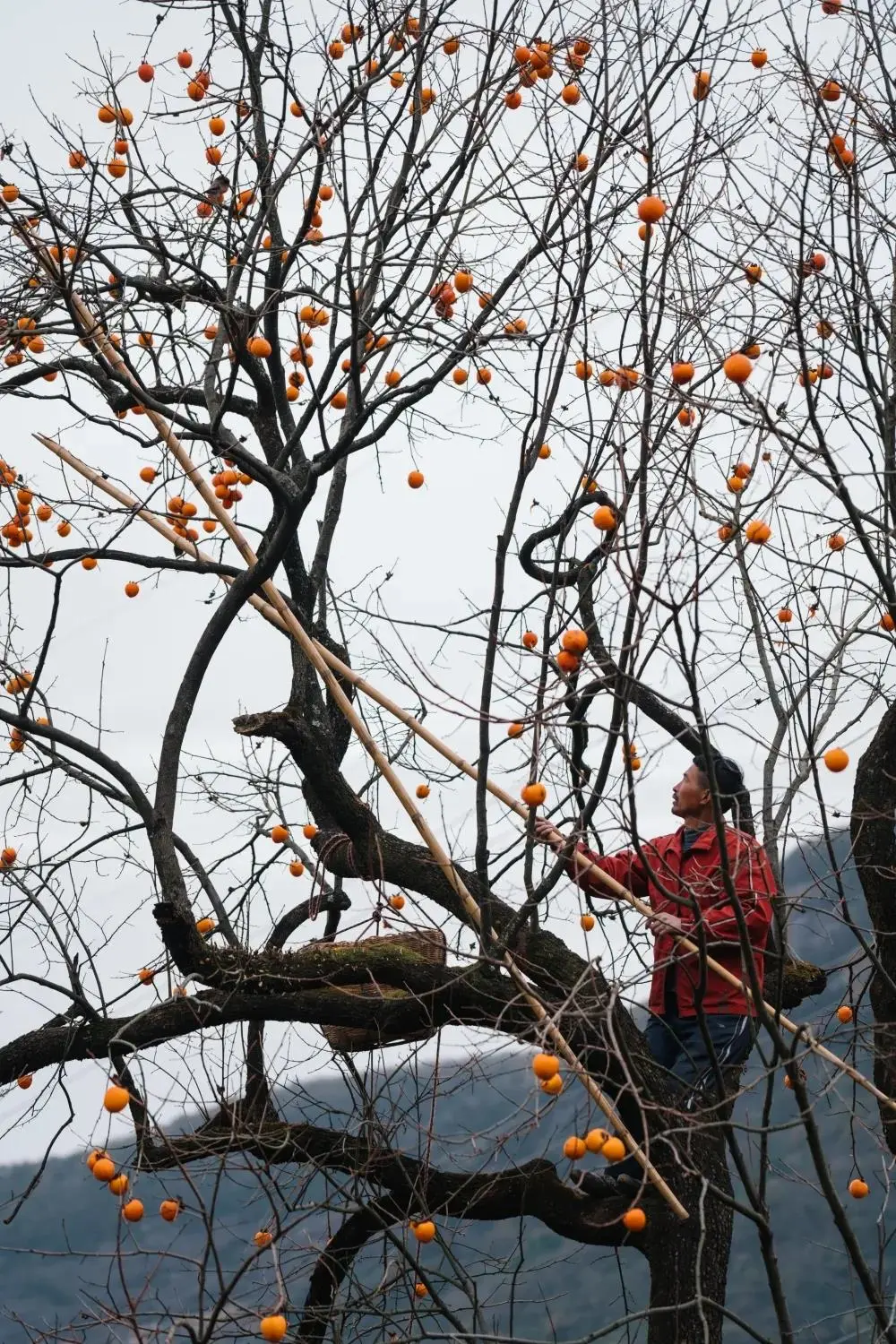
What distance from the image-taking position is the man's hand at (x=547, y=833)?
7.64 ft

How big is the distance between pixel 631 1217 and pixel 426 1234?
0.55 meters

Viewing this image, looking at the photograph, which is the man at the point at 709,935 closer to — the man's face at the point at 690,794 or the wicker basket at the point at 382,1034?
the man's face at the point at 690,794

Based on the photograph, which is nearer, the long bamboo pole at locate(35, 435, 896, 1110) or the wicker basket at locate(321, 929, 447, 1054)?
the long bamboo pole at locate(35, 435, 896, 1110)

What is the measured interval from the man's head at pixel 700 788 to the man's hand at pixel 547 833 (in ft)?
2.61

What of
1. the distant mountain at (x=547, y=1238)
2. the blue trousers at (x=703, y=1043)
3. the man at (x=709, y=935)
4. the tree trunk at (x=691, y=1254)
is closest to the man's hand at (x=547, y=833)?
the man at (x=709, y=935)

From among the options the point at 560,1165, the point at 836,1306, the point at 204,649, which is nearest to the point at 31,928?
the point at 204,649

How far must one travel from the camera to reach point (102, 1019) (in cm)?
339

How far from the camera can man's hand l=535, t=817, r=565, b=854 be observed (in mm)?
2330

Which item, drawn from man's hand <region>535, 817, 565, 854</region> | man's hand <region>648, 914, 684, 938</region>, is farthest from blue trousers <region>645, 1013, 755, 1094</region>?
man's hand <region>535, 817, 565, 854</region>

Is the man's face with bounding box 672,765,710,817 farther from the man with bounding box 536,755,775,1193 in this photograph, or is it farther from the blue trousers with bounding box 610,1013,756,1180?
the blue trousers with bounding box 610,1013,756,1180

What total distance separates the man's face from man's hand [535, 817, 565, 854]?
0.92 meters

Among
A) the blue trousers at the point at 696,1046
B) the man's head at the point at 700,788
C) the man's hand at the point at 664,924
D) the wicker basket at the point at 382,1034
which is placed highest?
the man's head at the point at 700,788

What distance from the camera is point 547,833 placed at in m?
2.44

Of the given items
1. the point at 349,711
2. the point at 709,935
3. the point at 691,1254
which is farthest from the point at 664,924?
the point at 691,1254
